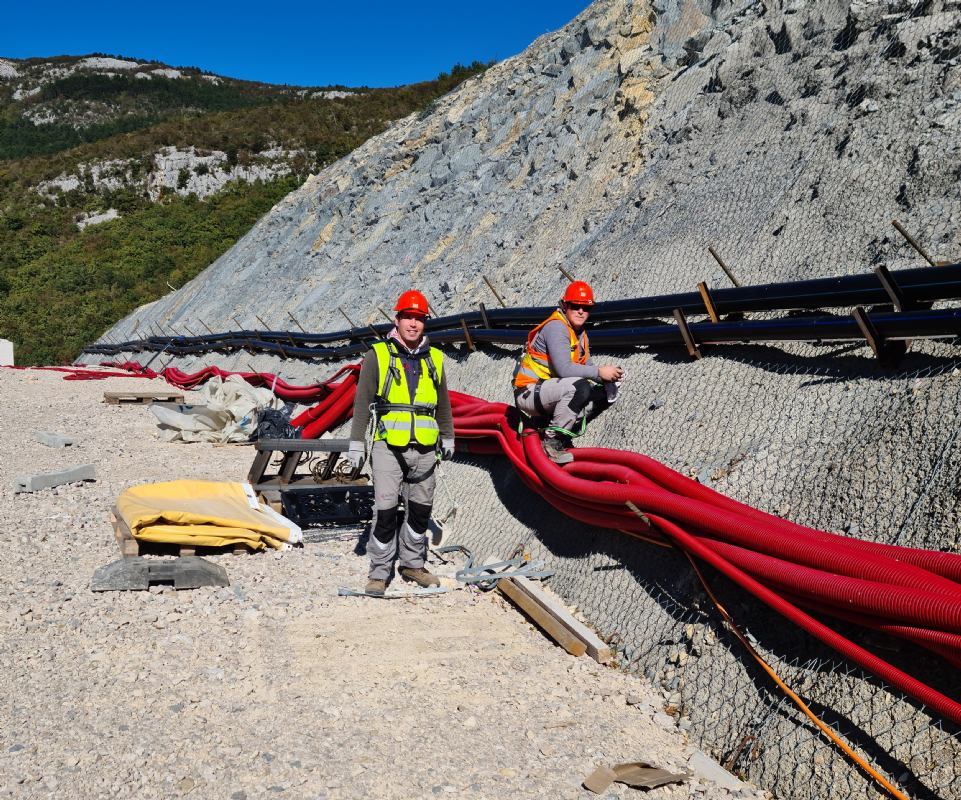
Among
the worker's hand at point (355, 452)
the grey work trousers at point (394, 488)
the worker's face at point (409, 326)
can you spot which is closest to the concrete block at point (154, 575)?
the grey work trousers at point (394, 488)

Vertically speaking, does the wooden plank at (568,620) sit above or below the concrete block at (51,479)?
above

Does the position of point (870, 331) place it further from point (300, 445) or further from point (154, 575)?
point (300, 445)

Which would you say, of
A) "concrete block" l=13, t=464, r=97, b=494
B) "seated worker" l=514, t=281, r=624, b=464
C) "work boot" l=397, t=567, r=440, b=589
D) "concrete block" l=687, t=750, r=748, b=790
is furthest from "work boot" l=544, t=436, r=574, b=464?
"concrete block" l=13, t=464, r=97, b=494

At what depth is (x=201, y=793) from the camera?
3.10m

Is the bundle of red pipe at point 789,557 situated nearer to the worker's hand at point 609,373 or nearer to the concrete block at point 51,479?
the worker's hand at point 609,373

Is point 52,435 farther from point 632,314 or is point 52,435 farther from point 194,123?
point 194,123

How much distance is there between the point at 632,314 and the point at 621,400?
78 cm

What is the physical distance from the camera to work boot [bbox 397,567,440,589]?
226 inches

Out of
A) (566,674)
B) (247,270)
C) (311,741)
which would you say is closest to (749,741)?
(566,674)

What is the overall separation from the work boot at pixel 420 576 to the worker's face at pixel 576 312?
6.91 feet

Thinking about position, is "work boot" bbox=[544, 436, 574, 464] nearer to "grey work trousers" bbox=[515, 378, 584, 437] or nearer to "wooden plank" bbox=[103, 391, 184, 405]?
"grey work trousers" bbox=[515, 378, 584, 437]

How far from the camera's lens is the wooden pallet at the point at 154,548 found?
19.2 ft

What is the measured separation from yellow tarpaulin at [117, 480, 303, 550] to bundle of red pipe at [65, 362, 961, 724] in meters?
2.27

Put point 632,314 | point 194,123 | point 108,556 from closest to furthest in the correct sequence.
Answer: point 108,556 < point 632,314 < point 194,123
